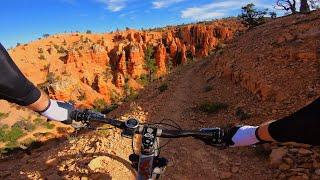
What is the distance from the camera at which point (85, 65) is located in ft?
170

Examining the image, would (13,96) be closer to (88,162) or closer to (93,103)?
(88,162)

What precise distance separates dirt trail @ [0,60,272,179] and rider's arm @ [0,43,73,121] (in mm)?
5252

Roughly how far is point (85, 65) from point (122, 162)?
44.1 m

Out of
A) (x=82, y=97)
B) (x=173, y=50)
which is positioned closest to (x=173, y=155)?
(x=82, y=97)

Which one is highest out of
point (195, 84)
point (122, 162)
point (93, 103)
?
point (195, 84)

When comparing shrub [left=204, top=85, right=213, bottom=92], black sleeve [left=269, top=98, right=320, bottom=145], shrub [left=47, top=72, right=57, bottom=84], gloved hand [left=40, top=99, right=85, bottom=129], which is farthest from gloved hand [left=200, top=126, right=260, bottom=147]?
shrub [left=47, top=72, right=57, bottom=84]

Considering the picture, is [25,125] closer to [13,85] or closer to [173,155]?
[173,155]

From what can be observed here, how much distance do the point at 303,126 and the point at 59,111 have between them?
79.6 inches

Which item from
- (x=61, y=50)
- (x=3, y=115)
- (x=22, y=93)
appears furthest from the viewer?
(x=61, y=50)

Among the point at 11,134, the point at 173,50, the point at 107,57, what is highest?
the point at 173,50

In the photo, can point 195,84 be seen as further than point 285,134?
Yes

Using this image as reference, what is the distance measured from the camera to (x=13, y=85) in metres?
2.85

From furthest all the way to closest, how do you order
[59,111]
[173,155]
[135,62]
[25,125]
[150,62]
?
[150,62], [135,62], [25,125], [173,155], [59,111]

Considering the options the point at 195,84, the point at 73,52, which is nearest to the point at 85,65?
the point at 73,52
